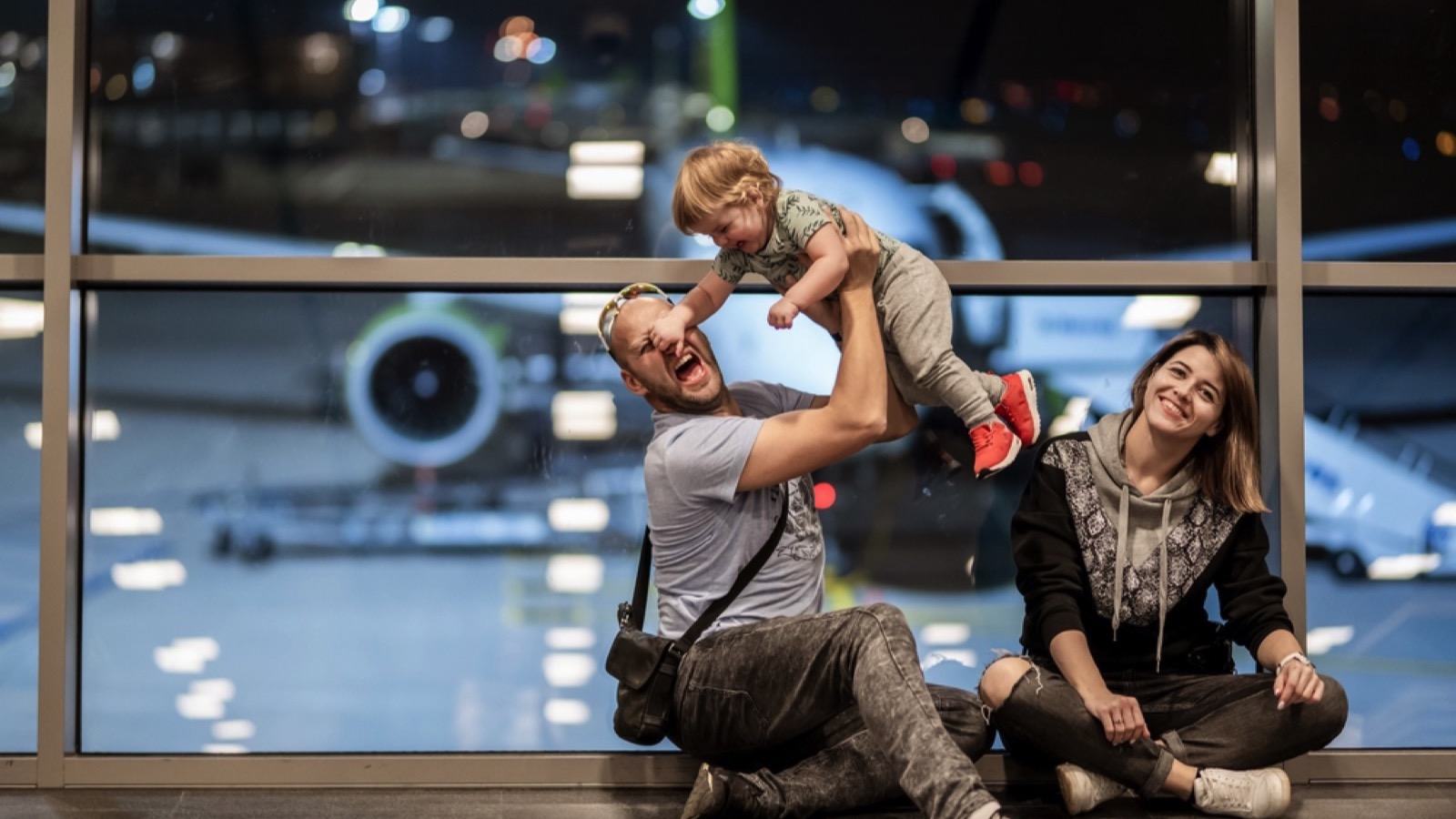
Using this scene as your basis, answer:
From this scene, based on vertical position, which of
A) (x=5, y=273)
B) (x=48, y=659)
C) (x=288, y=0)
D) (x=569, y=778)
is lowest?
(x=569, y=778)

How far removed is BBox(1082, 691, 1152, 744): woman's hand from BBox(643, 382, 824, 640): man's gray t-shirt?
1.93 feet

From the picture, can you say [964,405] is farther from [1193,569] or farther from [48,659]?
[48,659]

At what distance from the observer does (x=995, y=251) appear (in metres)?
3.28

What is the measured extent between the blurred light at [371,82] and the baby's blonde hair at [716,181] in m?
1.01

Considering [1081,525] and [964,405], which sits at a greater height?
[964,405]

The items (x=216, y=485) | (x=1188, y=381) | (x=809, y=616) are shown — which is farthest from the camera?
(x=216, y=485)

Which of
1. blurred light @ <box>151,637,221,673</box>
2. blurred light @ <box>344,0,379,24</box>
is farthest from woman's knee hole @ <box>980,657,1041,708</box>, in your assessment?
blurred light @ <box>344,0,379,24</box>

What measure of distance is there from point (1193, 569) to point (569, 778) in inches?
56.9

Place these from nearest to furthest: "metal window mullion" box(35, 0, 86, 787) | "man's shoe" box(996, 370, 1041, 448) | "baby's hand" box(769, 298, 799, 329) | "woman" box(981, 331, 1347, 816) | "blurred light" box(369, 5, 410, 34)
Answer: "baby's hand" box(769, 298, 799, 329), "woman" box(981, 331, 1347, 816), "man's shoe" box(996, 370, 1041, 448), "metal window mullion" box(35, 0, 86, 787), "blurred light" box(369, 5, 410, 34)

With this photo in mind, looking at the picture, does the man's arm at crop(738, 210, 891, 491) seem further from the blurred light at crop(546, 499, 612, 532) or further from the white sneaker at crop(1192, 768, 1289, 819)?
the white sneaker at crop(1192, 768, 1289, 819)

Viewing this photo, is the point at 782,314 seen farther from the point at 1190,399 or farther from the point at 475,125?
the point at 475,125

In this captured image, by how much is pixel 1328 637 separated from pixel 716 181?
6.30 feet

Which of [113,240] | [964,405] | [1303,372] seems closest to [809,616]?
[964,405]

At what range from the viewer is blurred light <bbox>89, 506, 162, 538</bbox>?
10.4ft
